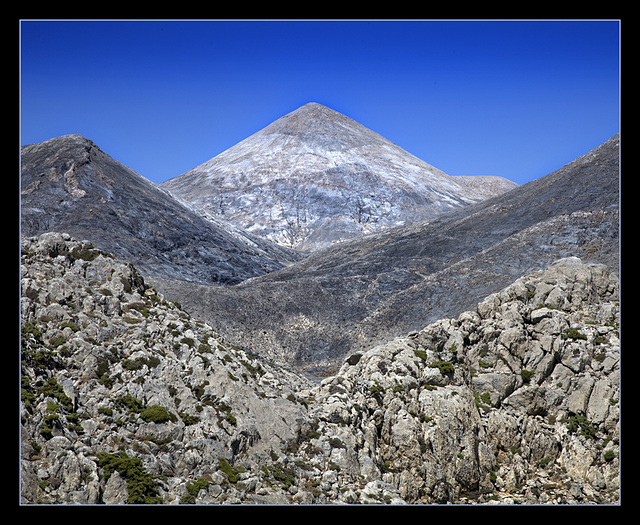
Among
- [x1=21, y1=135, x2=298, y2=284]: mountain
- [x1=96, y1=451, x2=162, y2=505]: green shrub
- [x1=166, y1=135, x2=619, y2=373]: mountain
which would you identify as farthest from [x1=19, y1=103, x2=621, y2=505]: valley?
[x1=21, y1=135, x2=298, y2=284]: mountain

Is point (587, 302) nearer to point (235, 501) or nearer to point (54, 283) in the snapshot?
point (235, 501)

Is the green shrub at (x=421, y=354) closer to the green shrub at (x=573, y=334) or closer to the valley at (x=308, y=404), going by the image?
the valley at (x=308, y=404)

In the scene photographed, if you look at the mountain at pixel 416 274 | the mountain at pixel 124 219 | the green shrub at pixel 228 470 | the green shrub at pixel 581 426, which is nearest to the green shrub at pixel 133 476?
the green shrub at pixel 228 470

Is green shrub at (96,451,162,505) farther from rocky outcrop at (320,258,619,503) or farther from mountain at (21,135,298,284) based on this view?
mountain at (21,135,298,284)

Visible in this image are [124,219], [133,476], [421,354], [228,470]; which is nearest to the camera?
[133,476]

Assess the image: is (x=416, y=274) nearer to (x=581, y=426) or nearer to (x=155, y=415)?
(x=581, y=426)

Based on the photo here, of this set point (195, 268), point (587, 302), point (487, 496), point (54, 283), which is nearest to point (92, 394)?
point (54, 283)

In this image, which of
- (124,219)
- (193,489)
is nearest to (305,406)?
(193,489)
